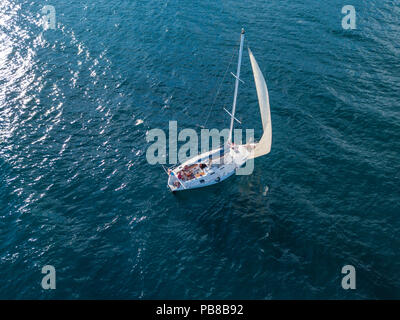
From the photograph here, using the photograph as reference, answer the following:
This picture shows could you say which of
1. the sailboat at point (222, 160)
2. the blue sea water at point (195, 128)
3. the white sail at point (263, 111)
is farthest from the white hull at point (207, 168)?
the white sail at point (263, 111)

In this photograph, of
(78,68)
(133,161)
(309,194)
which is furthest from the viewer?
(78,68)

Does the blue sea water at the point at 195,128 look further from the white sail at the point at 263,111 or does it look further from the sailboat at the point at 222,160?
the white sail at the point at 263,111

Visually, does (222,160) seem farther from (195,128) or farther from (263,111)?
(263,111)

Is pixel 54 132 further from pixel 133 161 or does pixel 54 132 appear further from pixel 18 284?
pixel 18 284

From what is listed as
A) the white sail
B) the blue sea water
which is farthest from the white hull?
the white sail

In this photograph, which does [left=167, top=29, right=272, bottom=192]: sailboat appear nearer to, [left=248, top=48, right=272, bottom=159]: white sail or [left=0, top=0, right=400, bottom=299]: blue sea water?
[left=248, top=48, right=272, bottom=159]: white sail

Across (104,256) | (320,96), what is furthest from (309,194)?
(104,256)
